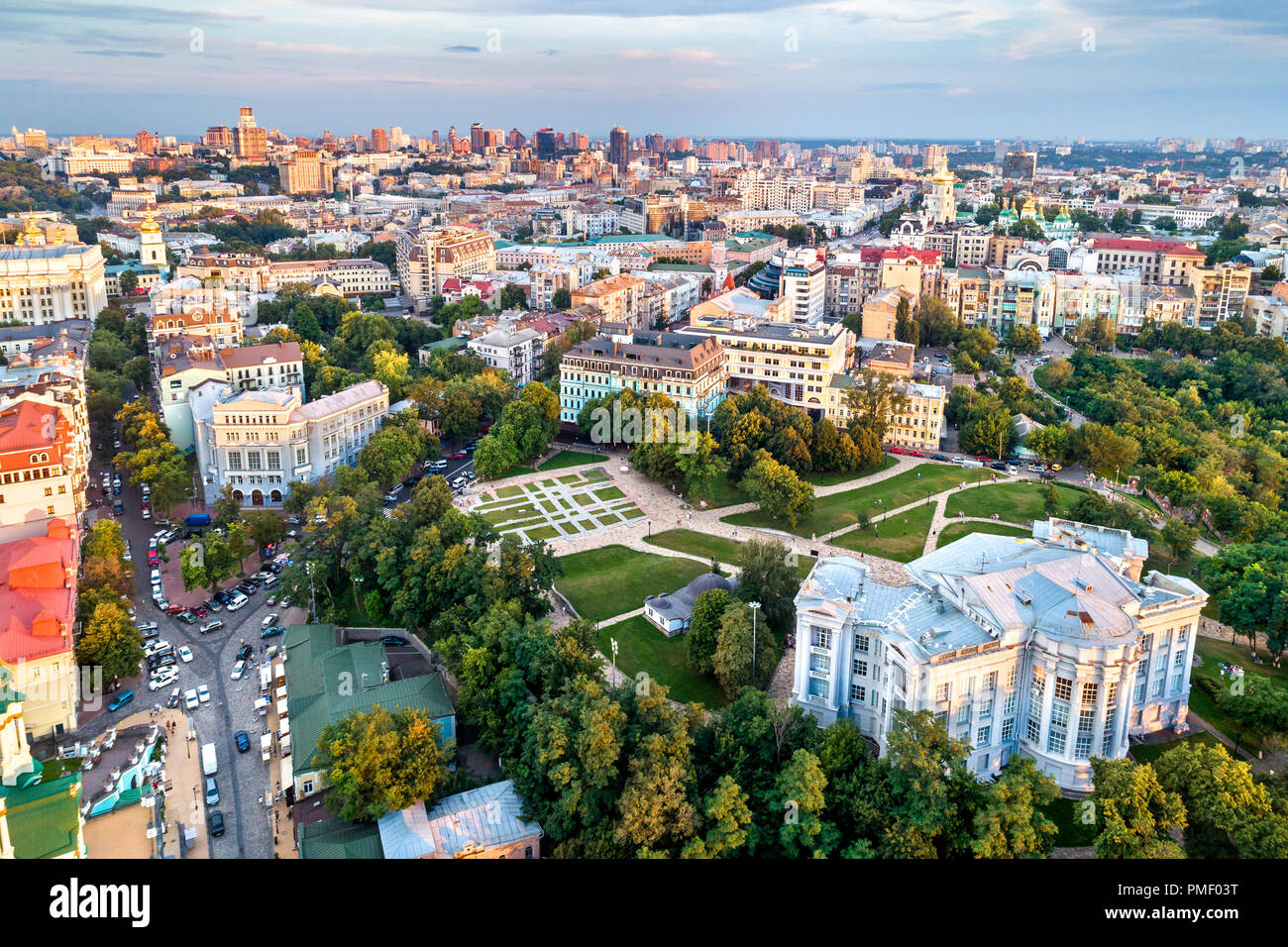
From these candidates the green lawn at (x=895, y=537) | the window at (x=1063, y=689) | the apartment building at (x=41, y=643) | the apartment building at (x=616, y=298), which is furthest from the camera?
the apartment building at (x=616, y=298)

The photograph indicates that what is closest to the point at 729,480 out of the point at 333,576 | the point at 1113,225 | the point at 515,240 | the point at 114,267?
the point at 333,576

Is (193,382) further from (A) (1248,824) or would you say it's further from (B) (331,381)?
(A) (1248,824)

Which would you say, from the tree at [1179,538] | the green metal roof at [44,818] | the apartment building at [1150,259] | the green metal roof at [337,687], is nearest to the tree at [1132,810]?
the green metal roof at [337,687]

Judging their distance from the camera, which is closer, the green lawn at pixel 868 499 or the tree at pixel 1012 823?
the tree at pixel 1012 823

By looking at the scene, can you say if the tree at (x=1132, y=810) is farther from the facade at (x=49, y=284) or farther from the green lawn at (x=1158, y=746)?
the facade at (x=49, y=284)

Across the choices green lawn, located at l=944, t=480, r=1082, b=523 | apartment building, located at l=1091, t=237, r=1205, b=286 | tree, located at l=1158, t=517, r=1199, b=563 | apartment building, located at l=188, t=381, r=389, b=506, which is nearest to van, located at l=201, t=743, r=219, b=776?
apartment building, located at l=188, t=381, r=389, b=506
